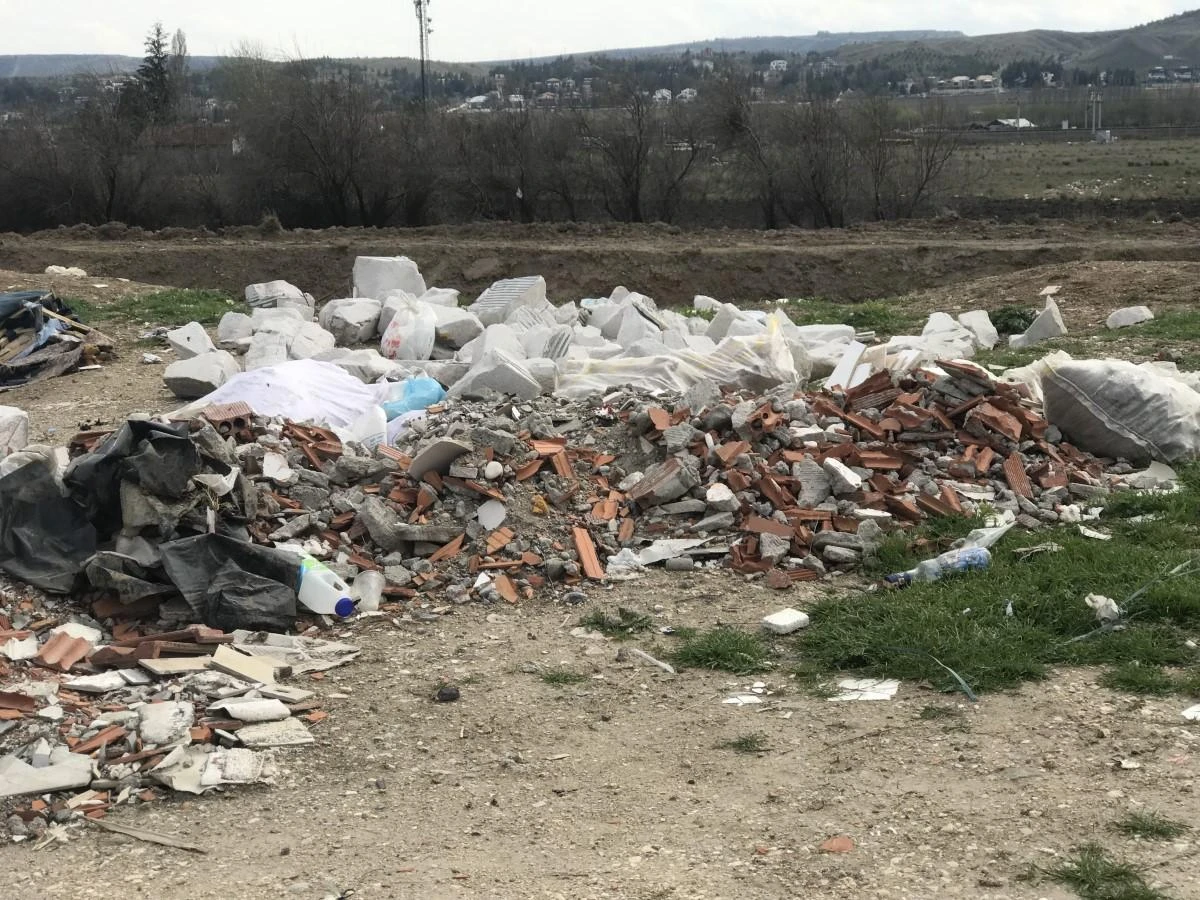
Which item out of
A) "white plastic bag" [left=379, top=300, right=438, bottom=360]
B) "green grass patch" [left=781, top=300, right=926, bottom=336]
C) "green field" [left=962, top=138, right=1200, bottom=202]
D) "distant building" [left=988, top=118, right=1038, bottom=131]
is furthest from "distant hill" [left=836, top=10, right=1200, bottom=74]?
"white plastic bag" [left=379, top=300, right=438, bottom=360]

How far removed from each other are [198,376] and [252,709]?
5.63 meters

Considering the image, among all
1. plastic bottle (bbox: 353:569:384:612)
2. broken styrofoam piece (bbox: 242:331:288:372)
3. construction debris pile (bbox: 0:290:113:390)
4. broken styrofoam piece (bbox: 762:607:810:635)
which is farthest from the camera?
construction debris pile (bbox: 0:290:113:390)

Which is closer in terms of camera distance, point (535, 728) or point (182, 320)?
point (535, 728)

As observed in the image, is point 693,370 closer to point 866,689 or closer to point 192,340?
point 866,689

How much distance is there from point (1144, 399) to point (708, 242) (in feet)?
44.6

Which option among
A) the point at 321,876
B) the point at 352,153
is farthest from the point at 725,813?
the point at 352,153

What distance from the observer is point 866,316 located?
13188 millimetres

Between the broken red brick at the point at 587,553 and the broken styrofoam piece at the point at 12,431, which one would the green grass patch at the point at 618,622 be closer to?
the broken red brick at the point at 587,553

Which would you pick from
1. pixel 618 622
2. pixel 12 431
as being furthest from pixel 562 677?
pixel 12 431

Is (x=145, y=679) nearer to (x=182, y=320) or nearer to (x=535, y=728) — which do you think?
(x=535, y=728)

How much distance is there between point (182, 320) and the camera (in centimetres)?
1391

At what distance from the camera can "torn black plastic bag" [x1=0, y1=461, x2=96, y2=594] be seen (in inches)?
216

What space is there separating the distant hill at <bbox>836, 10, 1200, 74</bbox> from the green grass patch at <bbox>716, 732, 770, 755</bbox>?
120786mm

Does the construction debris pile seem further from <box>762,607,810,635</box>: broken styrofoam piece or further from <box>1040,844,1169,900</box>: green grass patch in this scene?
<box>1040,844,1169,900</box>: green grass patch
